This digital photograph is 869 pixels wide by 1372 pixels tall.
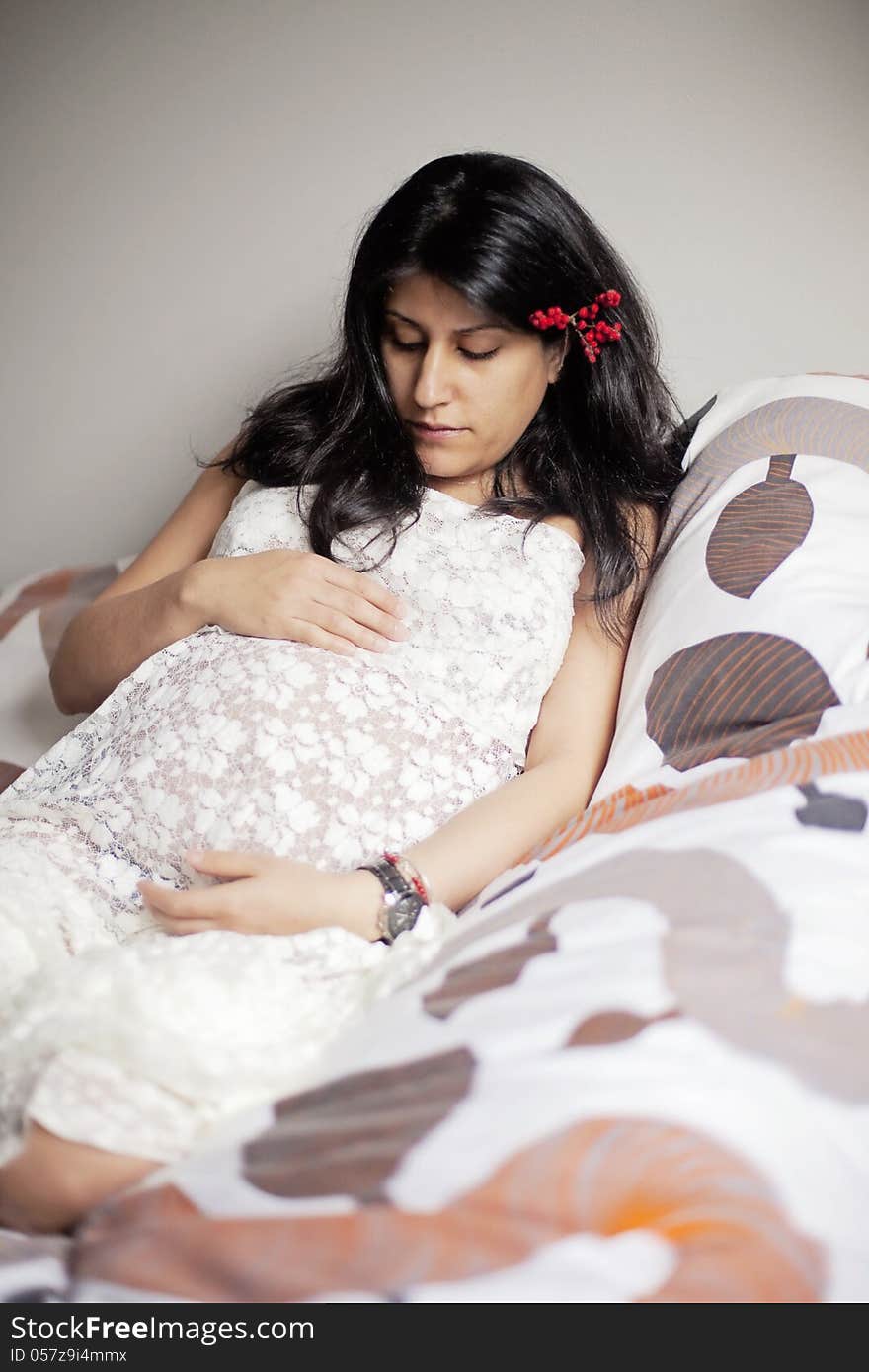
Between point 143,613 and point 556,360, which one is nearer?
point 143,613

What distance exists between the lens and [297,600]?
119cm

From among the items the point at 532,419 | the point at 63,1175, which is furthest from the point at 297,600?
the point at 63,1175

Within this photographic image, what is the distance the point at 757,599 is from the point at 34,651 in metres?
1.05

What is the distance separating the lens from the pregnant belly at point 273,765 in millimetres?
1081

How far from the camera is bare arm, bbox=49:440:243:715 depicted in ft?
4.13

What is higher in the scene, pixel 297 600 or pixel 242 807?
pixel 297 600

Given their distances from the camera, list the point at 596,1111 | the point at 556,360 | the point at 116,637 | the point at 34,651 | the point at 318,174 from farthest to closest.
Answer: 1. the point at 318,174
2. the point at 34,651
3. the point at 556,360
4. the point at 116,637
5. the point at 596,1111

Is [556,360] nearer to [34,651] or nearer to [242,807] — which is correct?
[242,807]

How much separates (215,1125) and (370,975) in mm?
188

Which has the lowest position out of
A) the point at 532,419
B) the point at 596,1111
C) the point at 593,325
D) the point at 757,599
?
the point at 596,1111

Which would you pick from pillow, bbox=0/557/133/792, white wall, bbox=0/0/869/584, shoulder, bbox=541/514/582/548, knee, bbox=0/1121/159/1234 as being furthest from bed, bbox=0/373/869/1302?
white wall, bbox=0/0/869/584

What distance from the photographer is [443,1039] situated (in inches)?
28.0

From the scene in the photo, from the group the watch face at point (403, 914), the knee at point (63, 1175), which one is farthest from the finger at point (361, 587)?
the knee at point (63, 1175)
